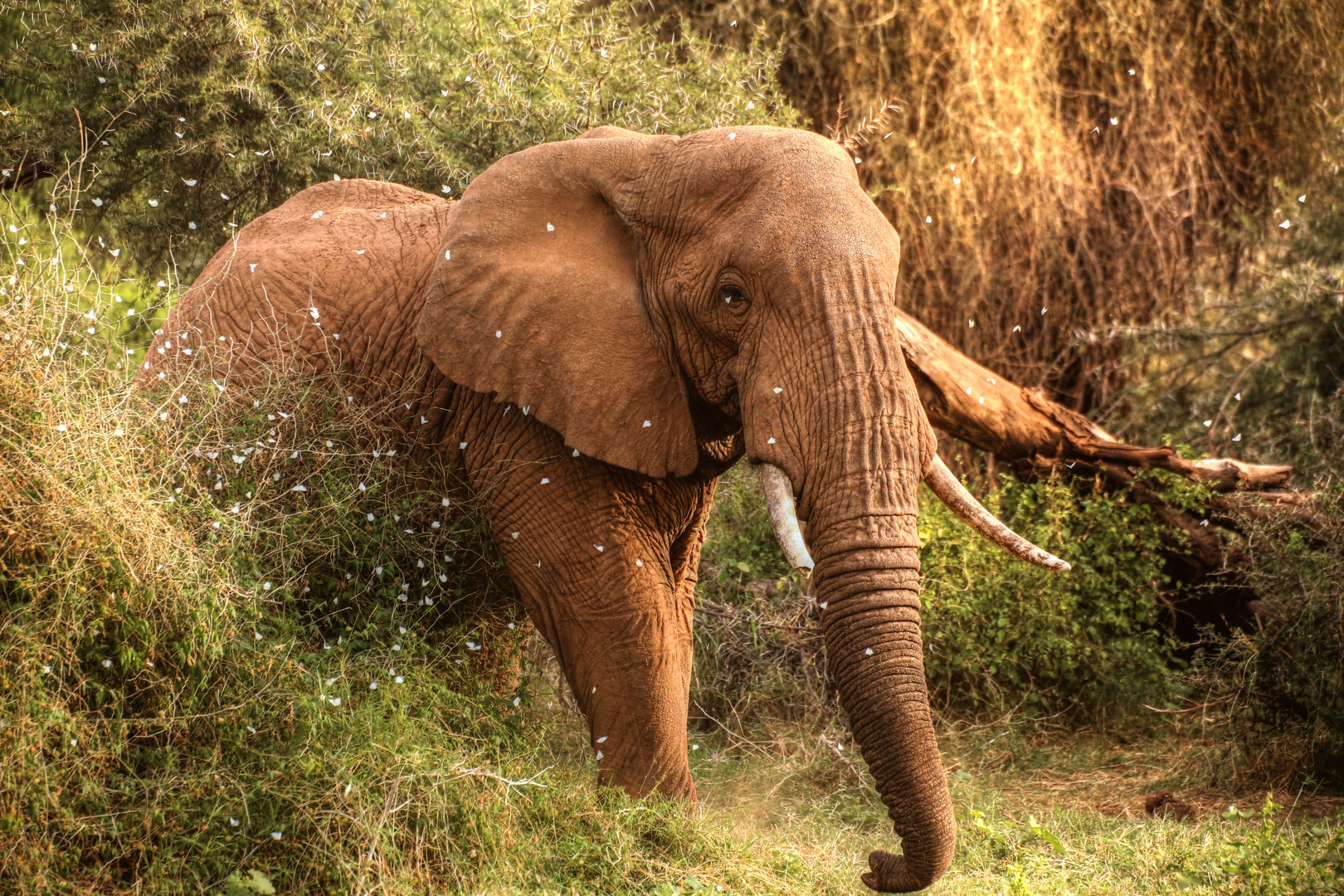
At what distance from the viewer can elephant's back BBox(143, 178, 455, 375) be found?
522cm

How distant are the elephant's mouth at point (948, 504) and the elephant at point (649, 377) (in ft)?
0.04

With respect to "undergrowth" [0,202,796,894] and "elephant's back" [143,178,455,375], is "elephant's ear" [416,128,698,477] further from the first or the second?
"undergrowth" [0,202,796,894]

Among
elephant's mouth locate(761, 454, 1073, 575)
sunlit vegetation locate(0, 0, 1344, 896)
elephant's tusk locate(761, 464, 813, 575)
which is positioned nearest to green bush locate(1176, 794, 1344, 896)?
sunlit vegetation locate(0, 0, 1344, 896)

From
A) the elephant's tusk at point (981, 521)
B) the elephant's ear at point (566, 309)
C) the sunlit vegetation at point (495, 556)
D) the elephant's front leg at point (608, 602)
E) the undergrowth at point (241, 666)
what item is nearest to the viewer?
the undergrowth at point (241, 666)

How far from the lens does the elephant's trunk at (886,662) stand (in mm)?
4039

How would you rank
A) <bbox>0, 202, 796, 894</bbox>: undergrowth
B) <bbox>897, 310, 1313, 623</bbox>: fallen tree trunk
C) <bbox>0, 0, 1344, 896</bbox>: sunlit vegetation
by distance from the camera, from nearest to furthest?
<bbox>0, 202, 796, 894</bbox>: undergrowth < <bbox>0, 0, 1344, 896</bbox>: sunlit vegetation < <bbox>897, 310, 1313, 623</bbox>: fallen tree trunk

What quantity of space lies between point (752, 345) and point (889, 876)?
1782 millimetres

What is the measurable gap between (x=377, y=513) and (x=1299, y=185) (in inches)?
352

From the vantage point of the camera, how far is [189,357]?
17.0 ft

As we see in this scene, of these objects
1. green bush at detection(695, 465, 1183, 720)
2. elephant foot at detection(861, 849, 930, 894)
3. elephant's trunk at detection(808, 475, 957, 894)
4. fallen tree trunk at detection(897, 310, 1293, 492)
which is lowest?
green bush at detection(695, 465, 1183, 720)

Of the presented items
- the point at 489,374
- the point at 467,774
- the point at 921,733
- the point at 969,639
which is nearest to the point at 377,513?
the point at 489,374

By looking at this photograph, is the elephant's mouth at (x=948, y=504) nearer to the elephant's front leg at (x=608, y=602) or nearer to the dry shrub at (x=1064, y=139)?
the elephant's front leg at (x=608, y=602)

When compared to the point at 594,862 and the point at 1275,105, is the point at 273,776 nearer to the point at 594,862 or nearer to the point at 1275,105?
the point at 594,862

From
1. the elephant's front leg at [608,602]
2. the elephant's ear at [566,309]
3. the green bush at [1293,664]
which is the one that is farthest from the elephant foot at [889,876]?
the green bush at [1293,664]
